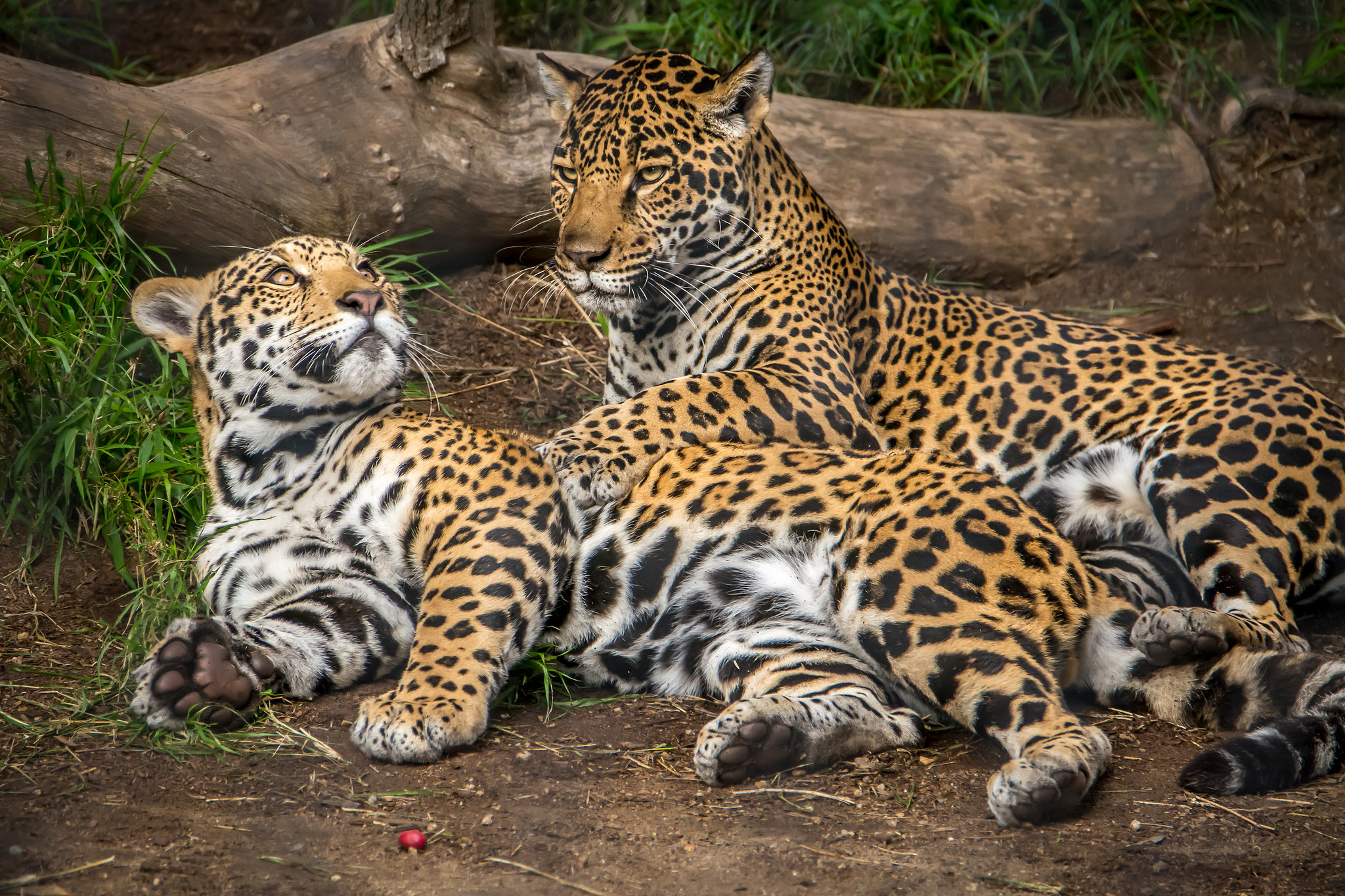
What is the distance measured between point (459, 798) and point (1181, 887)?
207cm

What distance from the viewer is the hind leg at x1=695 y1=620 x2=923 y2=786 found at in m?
3.97

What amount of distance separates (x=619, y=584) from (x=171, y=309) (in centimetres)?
222

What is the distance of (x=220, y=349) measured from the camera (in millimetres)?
5000

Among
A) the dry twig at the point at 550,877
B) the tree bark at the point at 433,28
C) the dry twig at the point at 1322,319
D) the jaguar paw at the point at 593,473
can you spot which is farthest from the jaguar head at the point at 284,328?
the dry twig at the point at 1322,319

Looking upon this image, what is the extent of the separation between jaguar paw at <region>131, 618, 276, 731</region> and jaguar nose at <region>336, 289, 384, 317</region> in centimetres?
129

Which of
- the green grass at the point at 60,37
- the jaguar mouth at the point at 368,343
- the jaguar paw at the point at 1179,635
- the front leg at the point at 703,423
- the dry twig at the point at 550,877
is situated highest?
the green grass at the point at 60,37

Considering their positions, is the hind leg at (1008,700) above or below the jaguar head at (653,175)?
below

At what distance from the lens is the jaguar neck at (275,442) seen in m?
4.96

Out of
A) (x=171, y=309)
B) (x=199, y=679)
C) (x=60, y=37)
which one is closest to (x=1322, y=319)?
(x=171, y=309)

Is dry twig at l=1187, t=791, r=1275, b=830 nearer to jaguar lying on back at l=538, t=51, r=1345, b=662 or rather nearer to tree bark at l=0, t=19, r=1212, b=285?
jaguar lying on back at l=538, t=51, r=1345, b=662

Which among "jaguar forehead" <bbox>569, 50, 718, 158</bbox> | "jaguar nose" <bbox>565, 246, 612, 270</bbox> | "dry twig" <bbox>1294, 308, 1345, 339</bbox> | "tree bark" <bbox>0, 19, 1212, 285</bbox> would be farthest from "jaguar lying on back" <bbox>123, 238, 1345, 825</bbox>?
"dry twig" <bbox>1294, 308, 1345, 339</bbox>

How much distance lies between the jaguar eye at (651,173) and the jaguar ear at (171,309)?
6.60 feet

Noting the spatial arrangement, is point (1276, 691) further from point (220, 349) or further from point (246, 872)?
point (220, 349)

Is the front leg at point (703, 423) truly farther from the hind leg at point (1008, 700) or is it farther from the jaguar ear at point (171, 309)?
the jaguar ear at point (171, 309)
